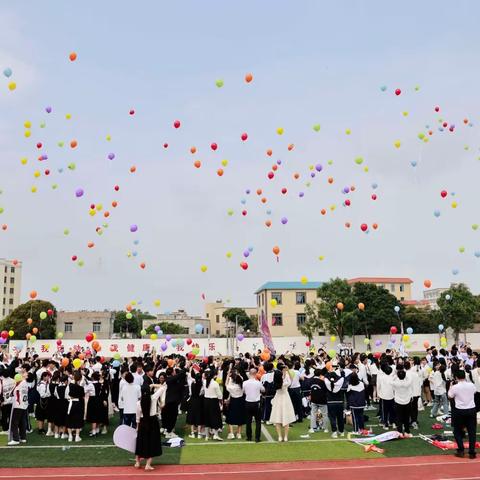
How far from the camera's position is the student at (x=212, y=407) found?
9734 mm

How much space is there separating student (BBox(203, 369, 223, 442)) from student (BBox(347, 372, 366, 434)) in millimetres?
2515

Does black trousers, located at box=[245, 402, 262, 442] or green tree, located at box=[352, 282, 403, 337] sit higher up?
green tree, located at box=[352, 282, 403, 337]

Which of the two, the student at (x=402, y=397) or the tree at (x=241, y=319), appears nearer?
the student at (x=402, y=397)

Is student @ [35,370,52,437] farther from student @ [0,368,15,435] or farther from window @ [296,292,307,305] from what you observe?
window @ [296,292,307,305]

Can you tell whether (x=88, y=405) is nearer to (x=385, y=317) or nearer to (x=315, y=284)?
(x=385, y=317)

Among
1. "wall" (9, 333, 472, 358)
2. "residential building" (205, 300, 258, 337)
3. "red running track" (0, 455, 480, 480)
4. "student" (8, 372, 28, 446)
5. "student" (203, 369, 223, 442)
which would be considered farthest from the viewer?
"residential building" (205, 300, 258, 337)

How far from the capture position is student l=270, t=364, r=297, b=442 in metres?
9.42

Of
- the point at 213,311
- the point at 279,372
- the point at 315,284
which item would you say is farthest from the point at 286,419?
the point at 213,311

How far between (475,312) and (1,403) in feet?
133

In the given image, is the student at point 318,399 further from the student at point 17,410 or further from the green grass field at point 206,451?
the student at point 17,410

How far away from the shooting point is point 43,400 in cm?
1034

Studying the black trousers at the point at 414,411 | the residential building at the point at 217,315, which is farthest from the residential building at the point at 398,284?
the black trousers at the point at 414,411

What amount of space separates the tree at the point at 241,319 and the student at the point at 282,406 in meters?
66.6

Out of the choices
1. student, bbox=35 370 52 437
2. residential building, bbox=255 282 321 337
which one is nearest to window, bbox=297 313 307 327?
residential building, bbox=255 282 321 337
